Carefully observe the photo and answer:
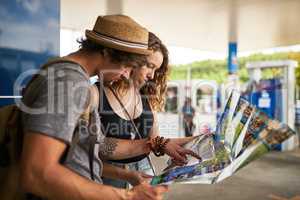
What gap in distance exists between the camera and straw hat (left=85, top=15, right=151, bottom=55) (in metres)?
0.99

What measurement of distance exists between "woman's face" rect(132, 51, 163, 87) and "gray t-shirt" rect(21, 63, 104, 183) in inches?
32.5

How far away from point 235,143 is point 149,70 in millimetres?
834

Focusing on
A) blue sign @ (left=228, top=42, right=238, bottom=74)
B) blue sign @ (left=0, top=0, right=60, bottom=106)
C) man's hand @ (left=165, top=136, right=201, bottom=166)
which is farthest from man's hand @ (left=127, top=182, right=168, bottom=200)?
blue sign @ (left=228, top=42, right=238, bottom=74)

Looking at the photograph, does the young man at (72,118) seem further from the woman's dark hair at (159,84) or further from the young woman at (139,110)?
the woman's dark hair at (159,84)

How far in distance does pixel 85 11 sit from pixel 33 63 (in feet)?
16.2

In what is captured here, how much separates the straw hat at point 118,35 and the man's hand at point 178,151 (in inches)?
19.8

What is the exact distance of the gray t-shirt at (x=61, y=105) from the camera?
784 mm

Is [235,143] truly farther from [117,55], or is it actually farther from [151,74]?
[151,74]

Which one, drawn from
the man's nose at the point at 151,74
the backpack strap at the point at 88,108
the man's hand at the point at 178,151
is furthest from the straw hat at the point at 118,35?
the man's nose at the point at 151,74

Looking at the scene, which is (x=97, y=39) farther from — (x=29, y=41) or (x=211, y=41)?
(x=211, y=41)

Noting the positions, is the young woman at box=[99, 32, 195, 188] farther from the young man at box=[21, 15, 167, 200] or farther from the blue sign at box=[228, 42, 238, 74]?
the blue sign at box=[228, 42, 238, 74]

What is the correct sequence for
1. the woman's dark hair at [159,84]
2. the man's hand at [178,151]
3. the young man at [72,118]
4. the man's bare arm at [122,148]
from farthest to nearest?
1. the woman's dark hair at [159,84]
2. the man's bare arm at [122,148]
3. the man's hand at [178,151]
4. the young man at [72,118]

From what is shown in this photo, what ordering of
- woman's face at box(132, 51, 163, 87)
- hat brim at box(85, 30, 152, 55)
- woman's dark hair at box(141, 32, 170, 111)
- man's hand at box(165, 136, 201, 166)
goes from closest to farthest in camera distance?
hat brim at box(85, 30, 152, 55) → man's hand at box(165, 136, 201, 166) → woman's face at box(132, 51, 163, 87) → woman's dark hair at box(141, 32, 170, 111)

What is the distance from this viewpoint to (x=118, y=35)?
100 centimetres
